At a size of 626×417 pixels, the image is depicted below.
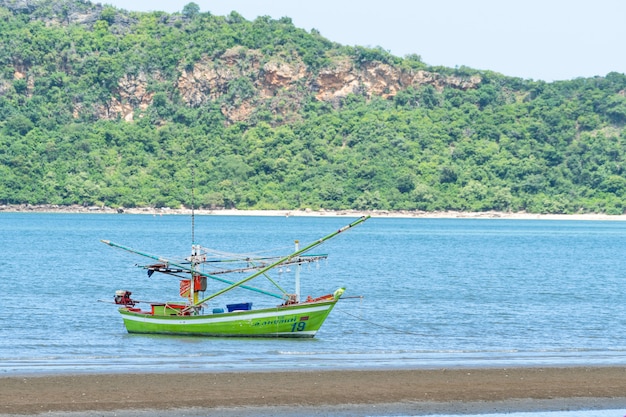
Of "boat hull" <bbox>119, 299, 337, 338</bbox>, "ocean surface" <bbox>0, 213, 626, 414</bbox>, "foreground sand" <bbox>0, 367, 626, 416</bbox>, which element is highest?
"foreground sand" <bbox>0, 367, 626, 416</bbox>

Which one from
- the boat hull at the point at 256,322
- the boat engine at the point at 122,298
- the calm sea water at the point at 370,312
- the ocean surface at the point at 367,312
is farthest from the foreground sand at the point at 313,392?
the boat engine at the point at 122,298

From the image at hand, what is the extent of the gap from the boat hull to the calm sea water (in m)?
0.60

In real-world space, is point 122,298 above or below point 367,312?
above

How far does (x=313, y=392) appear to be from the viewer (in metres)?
26.2

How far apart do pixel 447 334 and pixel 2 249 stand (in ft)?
230

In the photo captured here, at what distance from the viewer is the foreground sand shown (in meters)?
24.2

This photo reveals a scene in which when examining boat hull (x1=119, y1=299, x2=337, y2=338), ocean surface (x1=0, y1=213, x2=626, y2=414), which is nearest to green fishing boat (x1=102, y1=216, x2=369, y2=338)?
boat hull (x1=119, y1=299, x2=337, y2=338)

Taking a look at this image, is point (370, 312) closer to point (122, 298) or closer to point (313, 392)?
point (122, 298)

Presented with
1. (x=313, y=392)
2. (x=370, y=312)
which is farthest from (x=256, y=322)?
(x=370, y=312)

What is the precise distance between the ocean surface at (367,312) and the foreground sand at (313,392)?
2812 millimetres

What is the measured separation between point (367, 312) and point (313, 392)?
28.0m

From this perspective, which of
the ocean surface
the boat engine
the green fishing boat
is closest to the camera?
the ocean surface

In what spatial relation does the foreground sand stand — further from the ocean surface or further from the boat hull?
the boat hull

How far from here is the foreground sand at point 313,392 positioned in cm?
2419
